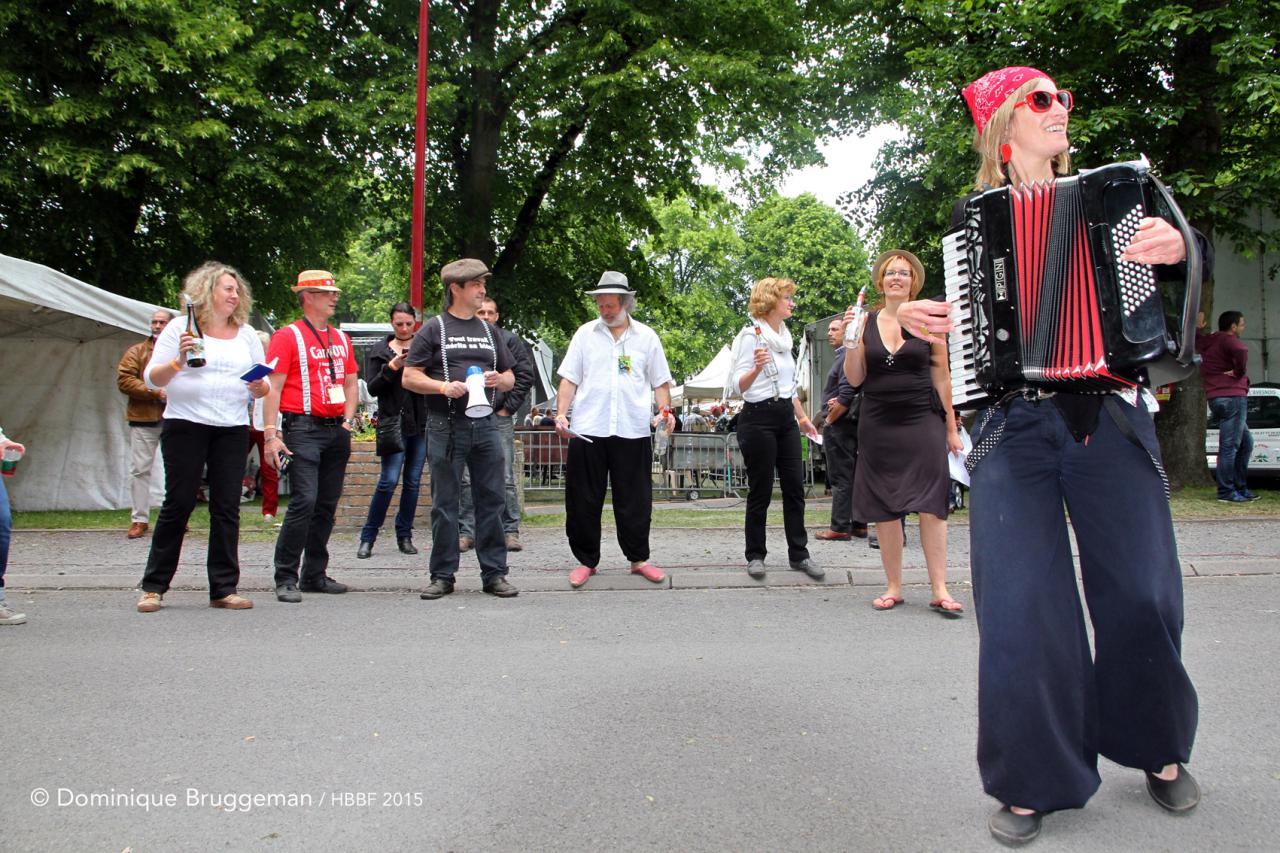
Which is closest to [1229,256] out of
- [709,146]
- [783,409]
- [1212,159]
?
[1212,159]

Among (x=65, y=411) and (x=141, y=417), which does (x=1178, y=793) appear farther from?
(x=65, y=411)

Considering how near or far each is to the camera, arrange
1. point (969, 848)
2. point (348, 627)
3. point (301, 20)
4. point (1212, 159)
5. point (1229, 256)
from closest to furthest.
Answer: point (969, 848), point (348, 627), point (1212, 159), point (301, 20), point (1229, 256)

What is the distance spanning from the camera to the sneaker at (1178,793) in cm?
321

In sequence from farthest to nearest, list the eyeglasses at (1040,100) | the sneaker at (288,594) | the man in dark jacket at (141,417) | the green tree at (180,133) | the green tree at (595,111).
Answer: the green tree at (595,111)
the green tree at (180,133)
the man in dark jacket at (141,417)
the sneaker at (288,594)
the eyeglasses at (1040,100)

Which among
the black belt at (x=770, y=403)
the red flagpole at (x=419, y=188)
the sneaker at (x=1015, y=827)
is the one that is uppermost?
the red flagpole at (x=419, y=188)

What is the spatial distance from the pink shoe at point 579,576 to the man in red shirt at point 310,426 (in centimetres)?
152

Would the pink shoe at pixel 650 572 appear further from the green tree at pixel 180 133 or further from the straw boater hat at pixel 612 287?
the green tree at pixel 180 133

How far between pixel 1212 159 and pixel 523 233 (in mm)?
12354

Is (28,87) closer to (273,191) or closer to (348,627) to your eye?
(273,191)

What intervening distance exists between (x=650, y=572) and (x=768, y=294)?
2.05 m

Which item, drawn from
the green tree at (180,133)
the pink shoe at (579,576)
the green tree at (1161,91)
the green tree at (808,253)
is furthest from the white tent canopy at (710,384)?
the green tree at (808,253)

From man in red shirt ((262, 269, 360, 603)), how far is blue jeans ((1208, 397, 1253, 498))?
968cm

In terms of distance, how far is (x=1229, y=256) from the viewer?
21188 mm

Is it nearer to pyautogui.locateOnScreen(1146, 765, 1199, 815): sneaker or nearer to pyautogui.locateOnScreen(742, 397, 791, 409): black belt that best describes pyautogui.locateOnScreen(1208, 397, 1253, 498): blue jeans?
pyautogui.locateOnScreen(742, 397, 791, 409): black belt
